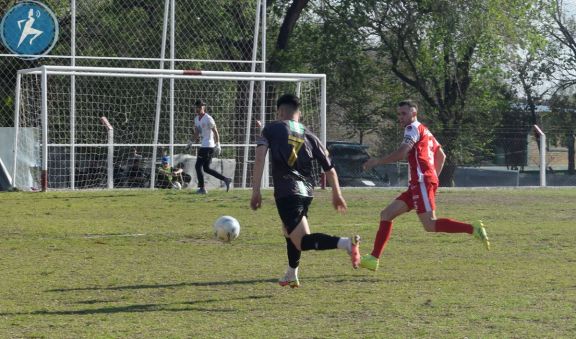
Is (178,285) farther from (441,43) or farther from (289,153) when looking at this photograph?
(441,43)

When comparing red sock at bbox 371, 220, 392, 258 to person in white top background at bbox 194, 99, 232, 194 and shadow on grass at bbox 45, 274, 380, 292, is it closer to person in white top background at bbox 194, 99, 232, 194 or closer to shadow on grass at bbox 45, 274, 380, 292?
shadow on grass at bbox 45, 274, 380, 292

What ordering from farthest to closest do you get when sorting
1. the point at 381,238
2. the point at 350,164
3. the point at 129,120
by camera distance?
the point at 350,164, the point at 129,120, the point at 381,238

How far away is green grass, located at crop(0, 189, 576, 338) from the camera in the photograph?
762 cm

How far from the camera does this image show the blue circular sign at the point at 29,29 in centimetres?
2322

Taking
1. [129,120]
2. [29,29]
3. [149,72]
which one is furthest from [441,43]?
[29,29]

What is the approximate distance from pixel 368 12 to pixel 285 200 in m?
26.9

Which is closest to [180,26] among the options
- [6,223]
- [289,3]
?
[289,3]

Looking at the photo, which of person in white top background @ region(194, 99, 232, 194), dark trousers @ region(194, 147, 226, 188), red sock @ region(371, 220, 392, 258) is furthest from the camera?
dark trousers @ region(194, 147, 226, 188)

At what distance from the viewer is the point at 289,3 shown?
3550 centimetres

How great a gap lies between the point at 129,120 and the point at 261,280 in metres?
16.5

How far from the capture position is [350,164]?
3006cm

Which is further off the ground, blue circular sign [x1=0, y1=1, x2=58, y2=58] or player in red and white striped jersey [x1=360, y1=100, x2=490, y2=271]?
blue circular sign [x1=0, y1=1, x2=58, y2=58]

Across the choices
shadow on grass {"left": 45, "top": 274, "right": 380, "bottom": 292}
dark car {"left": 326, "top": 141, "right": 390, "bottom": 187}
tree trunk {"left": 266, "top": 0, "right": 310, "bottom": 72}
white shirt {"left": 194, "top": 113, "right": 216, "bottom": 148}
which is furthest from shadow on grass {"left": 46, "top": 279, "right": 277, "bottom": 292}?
tree trunk {"left": 266, "top": 0, "right": 310, "bottom": 72}

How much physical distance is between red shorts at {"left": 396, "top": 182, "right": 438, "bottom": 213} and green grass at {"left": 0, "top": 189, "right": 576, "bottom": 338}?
636mm
